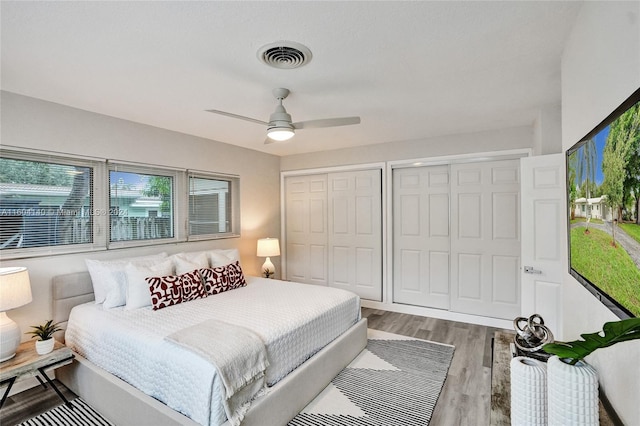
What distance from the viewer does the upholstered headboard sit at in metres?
2.66

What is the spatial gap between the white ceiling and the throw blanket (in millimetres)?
1773

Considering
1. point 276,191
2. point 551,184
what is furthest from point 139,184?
point 551,184

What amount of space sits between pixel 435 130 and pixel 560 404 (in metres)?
3.33

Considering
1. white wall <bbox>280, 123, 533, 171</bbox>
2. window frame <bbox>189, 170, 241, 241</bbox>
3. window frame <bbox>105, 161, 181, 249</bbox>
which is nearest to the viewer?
window frame <bbox>105, 161, 181, 249</bbox>

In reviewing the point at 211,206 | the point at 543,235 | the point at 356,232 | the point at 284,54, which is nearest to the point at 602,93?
the point at 284,54

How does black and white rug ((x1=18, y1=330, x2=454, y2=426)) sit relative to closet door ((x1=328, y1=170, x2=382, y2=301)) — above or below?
below

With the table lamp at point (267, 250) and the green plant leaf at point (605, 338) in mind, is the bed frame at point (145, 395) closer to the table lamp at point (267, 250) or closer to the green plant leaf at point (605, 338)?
the green plant leaf at point (605, 338)

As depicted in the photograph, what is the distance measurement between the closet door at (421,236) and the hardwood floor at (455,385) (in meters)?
0.47

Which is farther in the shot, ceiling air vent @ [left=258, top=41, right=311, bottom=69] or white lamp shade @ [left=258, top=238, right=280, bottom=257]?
white lamp shade @ [left=258, top=238, right=280, bottom=257]

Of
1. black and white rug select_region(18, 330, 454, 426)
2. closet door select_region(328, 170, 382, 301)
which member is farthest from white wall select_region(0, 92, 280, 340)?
closet door select_region(328, 170, 382, 301)

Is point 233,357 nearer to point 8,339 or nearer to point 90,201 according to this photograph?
point 8,339

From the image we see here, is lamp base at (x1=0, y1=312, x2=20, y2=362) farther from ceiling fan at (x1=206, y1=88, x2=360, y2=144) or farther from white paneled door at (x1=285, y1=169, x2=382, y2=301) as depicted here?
white paneled door at (x1=285, y1=169, x2=382, y2=301)

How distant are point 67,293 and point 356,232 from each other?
11.3 feet

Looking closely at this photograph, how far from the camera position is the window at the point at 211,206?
3930 mm
